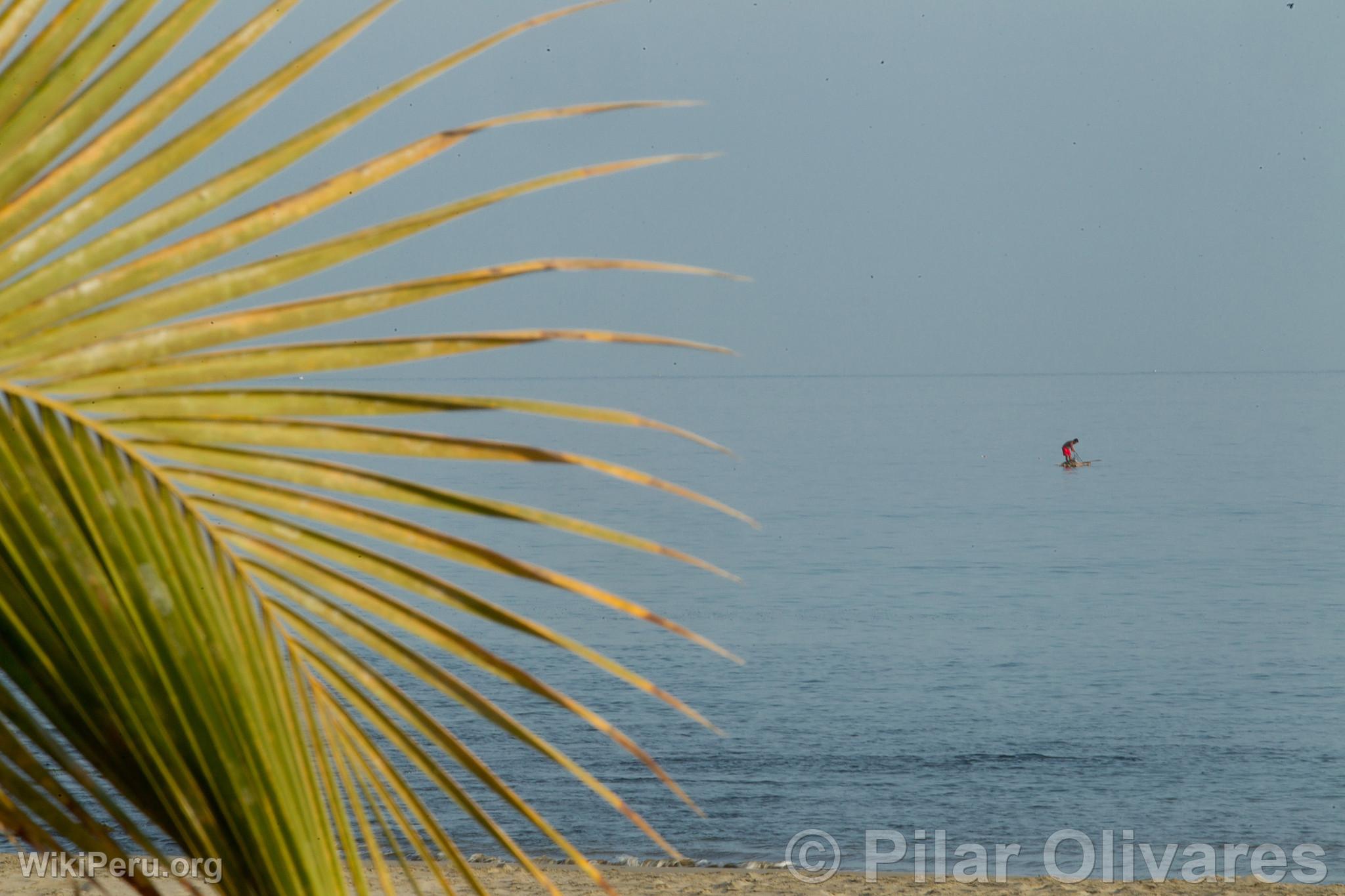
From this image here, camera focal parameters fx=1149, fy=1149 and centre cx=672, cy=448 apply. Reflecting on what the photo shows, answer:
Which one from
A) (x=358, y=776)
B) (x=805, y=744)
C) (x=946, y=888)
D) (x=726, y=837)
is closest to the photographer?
(x=358, y=776)

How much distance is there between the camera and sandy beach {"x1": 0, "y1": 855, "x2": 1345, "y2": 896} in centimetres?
1083

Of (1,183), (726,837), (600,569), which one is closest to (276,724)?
(1,183)

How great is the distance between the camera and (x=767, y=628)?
97.6 feet

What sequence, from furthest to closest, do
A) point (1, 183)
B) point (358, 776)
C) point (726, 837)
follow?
point (726, 837) < point (358, 776) < point (1, 183)

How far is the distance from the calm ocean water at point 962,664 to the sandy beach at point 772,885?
1429 mm

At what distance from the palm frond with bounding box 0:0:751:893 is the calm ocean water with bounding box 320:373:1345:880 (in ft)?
1.11

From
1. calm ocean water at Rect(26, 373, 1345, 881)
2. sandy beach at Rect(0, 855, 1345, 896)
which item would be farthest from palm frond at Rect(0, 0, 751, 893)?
sandy beach at Rect(0, 855, 1345, 896)

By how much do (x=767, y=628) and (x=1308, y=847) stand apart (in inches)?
653

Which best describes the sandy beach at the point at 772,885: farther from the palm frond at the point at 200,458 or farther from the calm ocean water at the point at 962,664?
the palm frond at the point at 200,458

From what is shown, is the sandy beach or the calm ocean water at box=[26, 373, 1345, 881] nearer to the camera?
the sandy beach

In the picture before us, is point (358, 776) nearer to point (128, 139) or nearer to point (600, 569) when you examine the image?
point (128, 139)

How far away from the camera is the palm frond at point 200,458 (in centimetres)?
102

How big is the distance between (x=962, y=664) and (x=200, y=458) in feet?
84.0

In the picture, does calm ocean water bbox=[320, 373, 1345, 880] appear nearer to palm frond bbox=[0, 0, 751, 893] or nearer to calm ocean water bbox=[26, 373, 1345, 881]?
calm ocean water bbox=[26, 373, 1345, 881]
